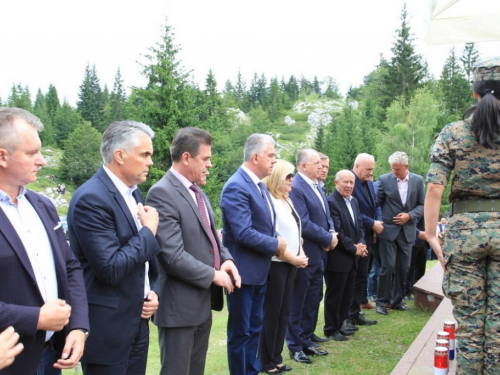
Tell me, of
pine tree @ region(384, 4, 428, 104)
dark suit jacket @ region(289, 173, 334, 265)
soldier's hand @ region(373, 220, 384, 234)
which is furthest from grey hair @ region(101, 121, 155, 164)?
pine tree @ region(384, 4, 428, 104)

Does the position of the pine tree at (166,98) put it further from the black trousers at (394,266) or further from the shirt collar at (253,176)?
the shirt collar at (253,176)

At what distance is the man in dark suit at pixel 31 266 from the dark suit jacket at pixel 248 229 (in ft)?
5.93

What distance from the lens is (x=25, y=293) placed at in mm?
2123

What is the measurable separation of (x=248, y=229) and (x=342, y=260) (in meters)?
2.17

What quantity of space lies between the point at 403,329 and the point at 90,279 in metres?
Answer: 4.77

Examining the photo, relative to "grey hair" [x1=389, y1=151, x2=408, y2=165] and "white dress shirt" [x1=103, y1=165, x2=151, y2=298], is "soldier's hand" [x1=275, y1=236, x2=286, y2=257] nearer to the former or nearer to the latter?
"white dress shirt" [x1=103, y1=165, x2=151, y2=298]

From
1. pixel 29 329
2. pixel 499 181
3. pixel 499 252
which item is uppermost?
pixel 499 181

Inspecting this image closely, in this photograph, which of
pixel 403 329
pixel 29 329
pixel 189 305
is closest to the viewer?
pixel 29 329

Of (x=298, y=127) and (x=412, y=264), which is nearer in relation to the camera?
(x=412, y=264)

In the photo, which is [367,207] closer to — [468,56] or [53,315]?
[53,315]

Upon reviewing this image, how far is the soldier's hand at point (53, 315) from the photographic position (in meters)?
2.09

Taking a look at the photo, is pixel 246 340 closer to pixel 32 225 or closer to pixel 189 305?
pixel 189 305

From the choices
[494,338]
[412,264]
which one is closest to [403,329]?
[412,264]

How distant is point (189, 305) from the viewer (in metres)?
3.28
